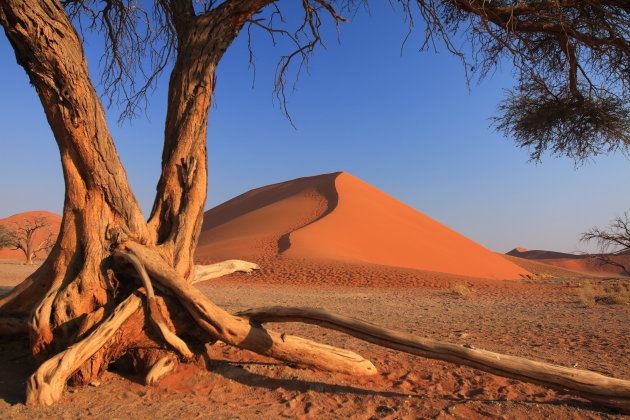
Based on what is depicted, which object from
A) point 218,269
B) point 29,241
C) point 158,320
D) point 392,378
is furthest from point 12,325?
point 29,241

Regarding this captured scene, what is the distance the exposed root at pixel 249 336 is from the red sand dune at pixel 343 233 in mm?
18569

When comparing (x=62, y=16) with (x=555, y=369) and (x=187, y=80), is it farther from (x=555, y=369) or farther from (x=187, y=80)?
(x=555, y=369)

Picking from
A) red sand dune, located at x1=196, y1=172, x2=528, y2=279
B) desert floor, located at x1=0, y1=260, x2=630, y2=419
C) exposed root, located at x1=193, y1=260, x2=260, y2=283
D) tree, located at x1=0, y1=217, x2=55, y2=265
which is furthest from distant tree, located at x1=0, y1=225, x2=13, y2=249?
desert floor, located at x1=0, y1=260, x2=630, y2=419

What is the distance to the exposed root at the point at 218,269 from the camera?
5.49 m

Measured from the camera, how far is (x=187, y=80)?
4.62 metres

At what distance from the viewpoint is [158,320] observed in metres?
3.70

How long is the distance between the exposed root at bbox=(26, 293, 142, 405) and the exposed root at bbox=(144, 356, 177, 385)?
449 mm

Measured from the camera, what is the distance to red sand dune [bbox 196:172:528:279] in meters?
26.2

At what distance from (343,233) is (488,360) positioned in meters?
27.1

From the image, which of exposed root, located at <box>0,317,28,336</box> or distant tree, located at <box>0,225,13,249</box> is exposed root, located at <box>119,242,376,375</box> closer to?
exposed root, located at <box>0,317,28,336</box>

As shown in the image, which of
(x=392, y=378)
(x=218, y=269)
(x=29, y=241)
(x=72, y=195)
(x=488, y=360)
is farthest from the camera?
(x=29, y=241)

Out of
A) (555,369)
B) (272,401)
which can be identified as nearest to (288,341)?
(272,401)

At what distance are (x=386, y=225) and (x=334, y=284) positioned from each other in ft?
62.7

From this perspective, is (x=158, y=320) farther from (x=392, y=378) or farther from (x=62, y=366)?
(x=392, y=378)
